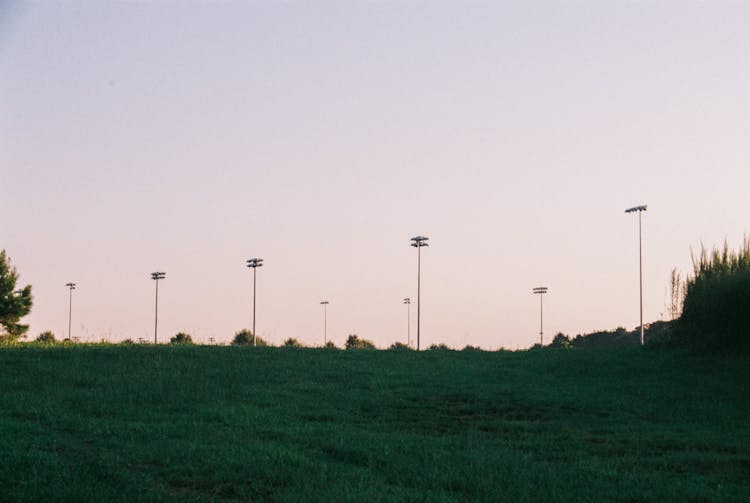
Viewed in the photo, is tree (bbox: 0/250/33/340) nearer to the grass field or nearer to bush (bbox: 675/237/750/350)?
the grass field

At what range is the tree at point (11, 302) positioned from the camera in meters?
64.0

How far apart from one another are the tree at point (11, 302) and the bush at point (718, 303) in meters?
55.4

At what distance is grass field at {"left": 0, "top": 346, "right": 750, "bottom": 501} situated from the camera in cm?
1030

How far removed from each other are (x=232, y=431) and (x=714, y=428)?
10280mm

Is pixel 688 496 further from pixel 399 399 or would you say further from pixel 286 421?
pixel 399 399

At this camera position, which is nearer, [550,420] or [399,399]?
[550,420]

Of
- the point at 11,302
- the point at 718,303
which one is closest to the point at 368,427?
the point at 718,303

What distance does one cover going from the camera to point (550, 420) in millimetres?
17406

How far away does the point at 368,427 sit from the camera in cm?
1602

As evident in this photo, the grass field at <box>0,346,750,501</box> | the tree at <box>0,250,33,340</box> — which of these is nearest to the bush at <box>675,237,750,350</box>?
the grass field at <box>0,346,750,501</box>

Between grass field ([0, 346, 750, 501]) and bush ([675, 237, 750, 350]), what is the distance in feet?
3.72

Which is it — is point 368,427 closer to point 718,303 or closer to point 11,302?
point 718,303

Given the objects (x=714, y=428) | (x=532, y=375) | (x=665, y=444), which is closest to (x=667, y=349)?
(x=532, y=375)

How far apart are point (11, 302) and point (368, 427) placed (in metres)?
57.4
